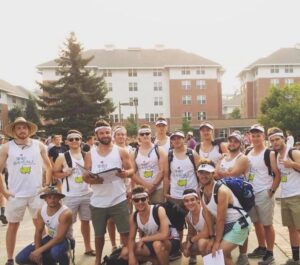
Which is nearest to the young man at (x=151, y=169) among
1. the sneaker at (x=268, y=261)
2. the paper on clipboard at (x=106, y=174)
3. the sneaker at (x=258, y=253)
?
the paper on clipboard at (x=106, y=174)

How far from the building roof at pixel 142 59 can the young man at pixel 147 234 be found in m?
59.1

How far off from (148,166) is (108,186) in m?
0.84

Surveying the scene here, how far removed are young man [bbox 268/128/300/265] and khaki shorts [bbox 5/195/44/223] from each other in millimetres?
3255

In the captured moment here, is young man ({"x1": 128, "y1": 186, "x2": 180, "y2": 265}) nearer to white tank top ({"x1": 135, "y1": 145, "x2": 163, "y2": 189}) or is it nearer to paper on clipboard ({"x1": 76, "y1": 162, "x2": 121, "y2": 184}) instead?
paper on clipboard ({"x1": 76, "y1": 162, "x2": 121, "y2": 184})

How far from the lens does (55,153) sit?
36.6 feet

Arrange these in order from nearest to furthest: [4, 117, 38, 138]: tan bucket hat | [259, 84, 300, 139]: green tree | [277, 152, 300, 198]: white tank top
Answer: [277, 152, 300, 198]: white tank top
[4, 117, 38, 138]: tan bucket hat
[259, 84, 300, 139]: green tree

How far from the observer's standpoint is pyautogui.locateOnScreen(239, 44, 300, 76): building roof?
67.2 meters

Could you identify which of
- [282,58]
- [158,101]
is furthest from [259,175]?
[282,58]

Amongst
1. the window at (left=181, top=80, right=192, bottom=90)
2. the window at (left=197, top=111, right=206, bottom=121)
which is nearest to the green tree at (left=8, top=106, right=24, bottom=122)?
the window at (left=181, top=80, right=192, bottom=90)

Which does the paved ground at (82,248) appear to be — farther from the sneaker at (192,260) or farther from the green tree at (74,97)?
the green tree at (74,97)

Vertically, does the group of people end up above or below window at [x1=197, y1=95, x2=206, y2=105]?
below

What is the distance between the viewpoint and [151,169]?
607 centimetres

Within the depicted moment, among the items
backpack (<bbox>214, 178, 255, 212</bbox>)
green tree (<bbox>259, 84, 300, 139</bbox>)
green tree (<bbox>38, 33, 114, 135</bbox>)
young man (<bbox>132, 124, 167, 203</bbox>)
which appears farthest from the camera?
green tree (<bbox>38, 33, 114, 135</bbox>)

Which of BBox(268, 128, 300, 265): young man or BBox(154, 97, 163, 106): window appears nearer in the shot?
BBox(268, 128, 300, 265): young man
